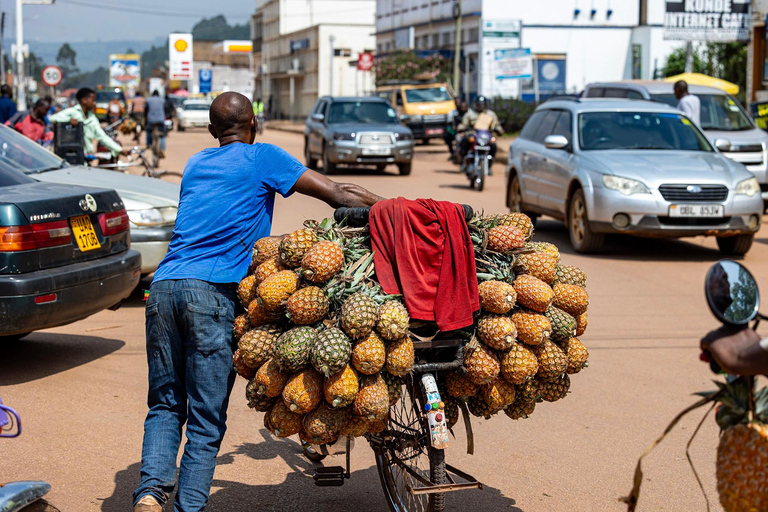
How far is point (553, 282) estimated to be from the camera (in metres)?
4.04

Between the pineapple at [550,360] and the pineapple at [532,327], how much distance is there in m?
0.08

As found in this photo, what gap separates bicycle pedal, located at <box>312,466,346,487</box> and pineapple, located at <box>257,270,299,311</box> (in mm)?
1065

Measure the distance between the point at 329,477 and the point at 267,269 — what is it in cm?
115

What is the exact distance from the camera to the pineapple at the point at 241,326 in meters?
3.86

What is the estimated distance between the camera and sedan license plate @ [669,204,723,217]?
1143 cm

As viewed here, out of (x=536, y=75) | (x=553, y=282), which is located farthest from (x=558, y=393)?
(x=536, y=75)

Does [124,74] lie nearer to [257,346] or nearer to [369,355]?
[257,346]

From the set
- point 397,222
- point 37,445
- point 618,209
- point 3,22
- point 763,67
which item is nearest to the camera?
point 397,222

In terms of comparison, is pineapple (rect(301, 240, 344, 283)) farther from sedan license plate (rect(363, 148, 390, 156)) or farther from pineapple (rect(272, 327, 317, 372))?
sedan license plate (rect(363, 148, 390, 156))

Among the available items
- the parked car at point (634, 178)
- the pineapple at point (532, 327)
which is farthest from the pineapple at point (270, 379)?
the parked car at point (634, 178)

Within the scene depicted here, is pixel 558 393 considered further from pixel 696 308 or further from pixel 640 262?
pixel 640 262

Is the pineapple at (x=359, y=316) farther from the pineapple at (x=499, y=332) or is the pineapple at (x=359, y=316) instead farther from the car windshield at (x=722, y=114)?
the car windshield at (x=722, y=114)

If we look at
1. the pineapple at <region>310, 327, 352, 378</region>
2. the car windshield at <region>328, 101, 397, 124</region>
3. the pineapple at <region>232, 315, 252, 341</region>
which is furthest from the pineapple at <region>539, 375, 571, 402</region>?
the car windshield at <region>328, 101, 397, 124</region>

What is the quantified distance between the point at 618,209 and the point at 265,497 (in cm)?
793
